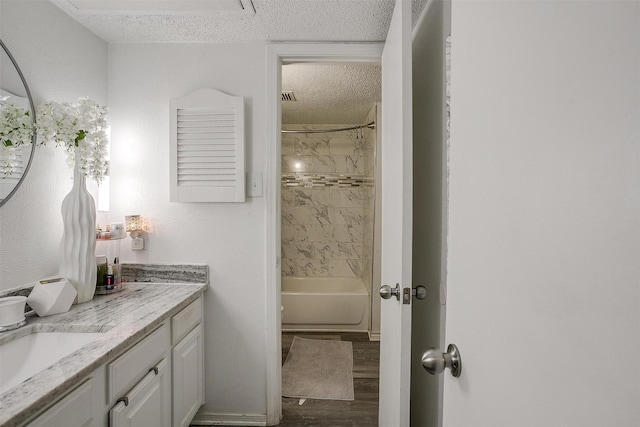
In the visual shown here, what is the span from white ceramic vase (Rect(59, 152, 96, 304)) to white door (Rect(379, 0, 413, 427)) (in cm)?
142

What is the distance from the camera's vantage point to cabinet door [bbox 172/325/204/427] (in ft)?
5.79

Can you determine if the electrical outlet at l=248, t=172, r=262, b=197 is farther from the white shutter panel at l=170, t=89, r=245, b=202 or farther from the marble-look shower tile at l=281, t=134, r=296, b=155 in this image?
the marble-look shower tile at l=281, t=134, r=296, b=155

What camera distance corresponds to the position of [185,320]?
1.88 meters

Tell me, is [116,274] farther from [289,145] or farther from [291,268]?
[289,145]

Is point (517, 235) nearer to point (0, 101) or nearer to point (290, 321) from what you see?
point (0, 101)

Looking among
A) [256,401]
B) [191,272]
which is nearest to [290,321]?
[256,401]

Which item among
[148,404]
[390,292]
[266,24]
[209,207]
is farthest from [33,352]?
[266,24]

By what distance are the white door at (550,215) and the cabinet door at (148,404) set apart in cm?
121

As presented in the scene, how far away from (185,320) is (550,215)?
183 cm

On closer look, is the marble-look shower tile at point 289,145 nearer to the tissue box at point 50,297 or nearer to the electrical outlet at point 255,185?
the electrical outlet at point 255,185

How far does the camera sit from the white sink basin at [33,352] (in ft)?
3.93

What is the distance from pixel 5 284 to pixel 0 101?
73cm

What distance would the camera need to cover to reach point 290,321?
386cm

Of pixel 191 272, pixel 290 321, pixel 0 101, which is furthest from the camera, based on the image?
pixel 290 321
